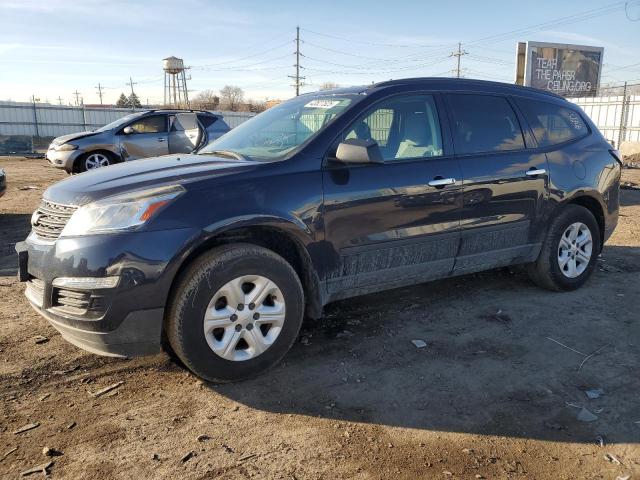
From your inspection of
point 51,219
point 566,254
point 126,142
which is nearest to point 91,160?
point 126,142

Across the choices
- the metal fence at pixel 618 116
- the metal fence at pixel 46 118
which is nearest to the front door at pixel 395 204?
the metal fence at pixel 618 116

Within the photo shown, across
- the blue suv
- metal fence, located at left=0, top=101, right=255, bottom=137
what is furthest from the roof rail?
metal fence, located at left=0, top=101, right=255, bottom=137

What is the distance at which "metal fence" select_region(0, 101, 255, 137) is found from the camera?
90.8 feet

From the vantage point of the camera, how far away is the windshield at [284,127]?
381cm

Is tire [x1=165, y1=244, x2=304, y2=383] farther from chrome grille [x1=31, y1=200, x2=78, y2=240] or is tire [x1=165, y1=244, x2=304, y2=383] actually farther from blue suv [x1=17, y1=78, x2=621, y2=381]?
chrome grille [x1=31, y1=200, x2=78, y2=240]

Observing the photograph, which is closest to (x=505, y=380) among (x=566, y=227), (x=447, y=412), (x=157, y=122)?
(x=447, y=412)

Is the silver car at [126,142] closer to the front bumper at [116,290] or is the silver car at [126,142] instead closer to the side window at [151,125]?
the side window at [151,125]

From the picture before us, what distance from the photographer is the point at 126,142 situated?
12344 mm

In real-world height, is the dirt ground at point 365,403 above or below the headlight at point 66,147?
below

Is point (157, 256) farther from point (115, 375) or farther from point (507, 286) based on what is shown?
point (507, 286)

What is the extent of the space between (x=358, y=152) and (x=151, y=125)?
10.1 m

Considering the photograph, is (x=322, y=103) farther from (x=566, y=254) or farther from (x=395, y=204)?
(x=566, y=254)

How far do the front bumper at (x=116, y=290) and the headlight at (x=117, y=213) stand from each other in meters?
0.06

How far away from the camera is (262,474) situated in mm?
2527
